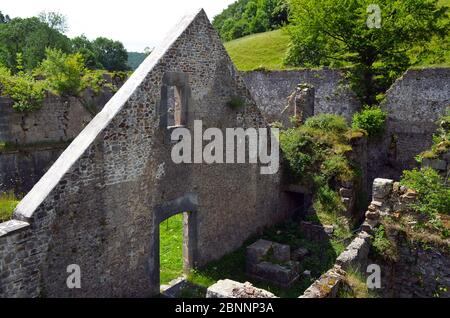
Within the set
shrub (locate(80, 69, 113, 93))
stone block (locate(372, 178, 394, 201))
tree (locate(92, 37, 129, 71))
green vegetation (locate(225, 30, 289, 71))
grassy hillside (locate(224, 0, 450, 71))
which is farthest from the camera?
tree (locate(92, 37, 129, 71))

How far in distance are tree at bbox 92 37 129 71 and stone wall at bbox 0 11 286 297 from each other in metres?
60.9

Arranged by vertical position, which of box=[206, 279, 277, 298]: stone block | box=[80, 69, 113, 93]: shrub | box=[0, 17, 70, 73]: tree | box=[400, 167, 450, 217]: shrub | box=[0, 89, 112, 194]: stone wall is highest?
box=[0, 17, 70, 73]: tree

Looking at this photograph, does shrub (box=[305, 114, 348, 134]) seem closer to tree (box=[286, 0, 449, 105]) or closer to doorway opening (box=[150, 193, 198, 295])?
doorway opening (box=[150, 193, 198, 295])

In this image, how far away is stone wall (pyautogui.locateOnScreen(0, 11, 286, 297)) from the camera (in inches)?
299

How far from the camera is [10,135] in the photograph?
13.9 metres

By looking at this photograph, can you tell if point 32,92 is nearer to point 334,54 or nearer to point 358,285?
point 358,285

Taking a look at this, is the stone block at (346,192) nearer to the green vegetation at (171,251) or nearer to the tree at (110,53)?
the green vegetation at (171,251)

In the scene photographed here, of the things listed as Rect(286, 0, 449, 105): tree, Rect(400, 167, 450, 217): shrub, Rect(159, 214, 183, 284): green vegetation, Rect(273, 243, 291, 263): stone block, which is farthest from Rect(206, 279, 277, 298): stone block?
Rect(286, 0, 449, 105): tree

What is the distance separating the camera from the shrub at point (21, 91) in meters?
13.8

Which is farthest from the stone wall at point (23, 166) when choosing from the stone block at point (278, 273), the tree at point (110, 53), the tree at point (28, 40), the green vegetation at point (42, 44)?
the tree at point (110, 53)

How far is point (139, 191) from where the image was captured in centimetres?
945

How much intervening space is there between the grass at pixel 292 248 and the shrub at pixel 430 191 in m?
3.20

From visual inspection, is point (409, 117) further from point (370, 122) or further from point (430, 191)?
point (430, 191)

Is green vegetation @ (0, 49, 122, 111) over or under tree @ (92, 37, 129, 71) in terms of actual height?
under
